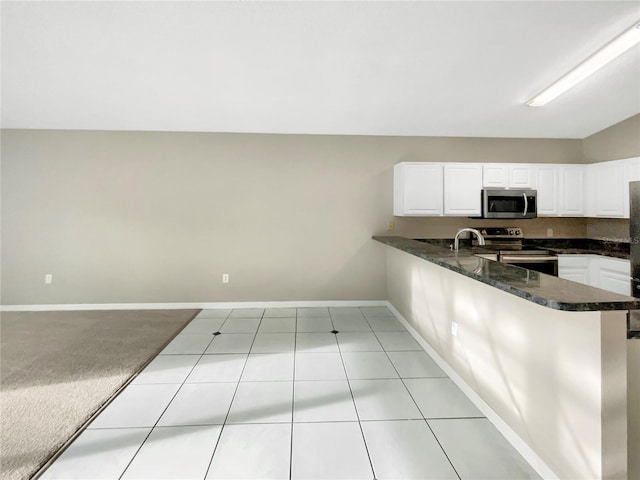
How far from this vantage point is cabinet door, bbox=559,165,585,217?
492cm

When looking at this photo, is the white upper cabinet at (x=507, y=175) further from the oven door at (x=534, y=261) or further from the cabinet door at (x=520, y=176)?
the oven door at (x=534, y=261)

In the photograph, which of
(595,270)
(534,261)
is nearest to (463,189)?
(534,261)

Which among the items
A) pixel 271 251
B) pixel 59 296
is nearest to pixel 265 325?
pixel 271 251

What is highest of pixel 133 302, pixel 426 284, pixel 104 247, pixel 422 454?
pixel 104 247

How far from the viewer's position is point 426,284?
345 centimetres

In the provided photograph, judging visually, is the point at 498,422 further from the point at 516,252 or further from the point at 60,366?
the point at 60,366

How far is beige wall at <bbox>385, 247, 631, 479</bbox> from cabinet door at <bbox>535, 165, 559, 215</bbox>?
2.98 metres

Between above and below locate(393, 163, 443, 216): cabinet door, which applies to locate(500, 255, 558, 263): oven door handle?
below

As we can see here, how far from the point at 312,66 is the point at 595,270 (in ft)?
14.7

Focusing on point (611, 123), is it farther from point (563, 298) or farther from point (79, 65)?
point (79, 65)

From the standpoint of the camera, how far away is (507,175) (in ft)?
15.8

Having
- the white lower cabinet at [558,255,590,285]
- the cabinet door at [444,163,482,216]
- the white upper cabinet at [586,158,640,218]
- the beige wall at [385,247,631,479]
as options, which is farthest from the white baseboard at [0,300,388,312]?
the white upper cabinet at [586,158,640,218]

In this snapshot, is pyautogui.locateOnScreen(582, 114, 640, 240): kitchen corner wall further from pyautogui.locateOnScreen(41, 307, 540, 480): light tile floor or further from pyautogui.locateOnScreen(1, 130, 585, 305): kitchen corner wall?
pyautogui.locateOnScreen(41, 307, 540, 480): light tile floor

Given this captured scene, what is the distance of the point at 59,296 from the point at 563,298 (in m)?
5.79
